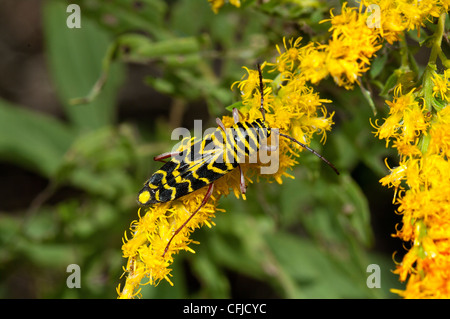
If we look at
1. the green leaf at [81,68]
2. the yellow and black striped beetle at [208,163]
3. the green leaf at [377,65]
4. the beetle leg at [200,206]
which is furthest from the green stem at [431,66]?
the green leaf at [81,68]

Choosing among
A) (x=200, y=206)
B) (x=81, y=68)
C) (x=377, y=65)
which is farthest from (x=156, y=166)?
(x=377, y=65)

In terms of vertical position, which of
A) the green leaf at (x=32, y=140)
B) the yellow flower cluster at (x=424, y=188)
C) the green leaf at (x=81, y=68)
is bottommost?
the yellow flower cluster at (x=424, y=188)

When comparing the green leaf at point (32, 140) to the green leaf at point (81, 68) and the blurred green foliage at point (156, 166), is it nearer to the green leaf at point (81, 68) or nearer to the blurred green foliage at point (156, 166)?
the blurred green foliage at point (156, 166)

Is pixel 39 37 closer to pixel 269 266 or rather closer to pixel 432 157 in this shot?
pixel 269 266

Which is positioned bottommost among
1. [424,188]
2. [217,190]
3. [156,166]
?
[424,188]

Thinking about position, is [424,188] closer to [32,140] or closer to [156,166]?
[156,166]
